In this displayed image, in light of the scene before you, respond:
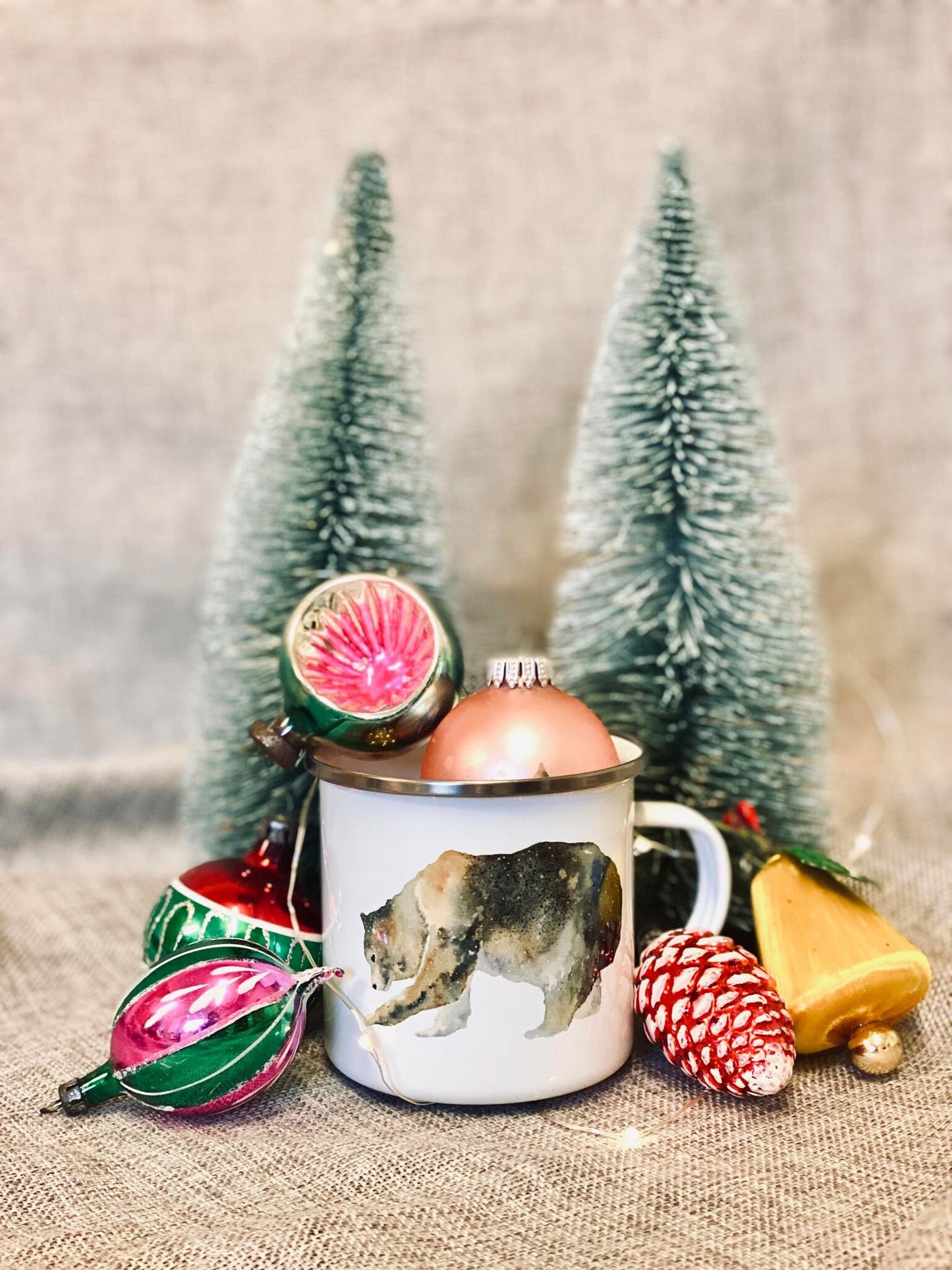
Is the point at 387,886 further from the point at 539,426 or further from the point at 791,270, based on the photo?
the point at 791,270

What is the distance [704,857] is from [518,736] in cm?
17

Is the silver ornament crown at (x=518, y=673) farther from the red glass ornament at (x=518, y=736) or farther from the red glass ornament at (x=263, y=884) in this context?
the red glass ornament at (x=263, y=884)

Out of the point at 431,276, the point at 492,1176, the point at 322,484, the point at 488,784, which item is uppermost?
the point at 431,276

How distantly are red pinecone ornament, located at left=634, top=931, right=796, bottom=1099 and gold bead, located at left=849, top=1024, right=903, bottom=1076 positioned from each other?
49 millimetres

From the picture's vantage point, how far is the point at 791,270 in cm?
106

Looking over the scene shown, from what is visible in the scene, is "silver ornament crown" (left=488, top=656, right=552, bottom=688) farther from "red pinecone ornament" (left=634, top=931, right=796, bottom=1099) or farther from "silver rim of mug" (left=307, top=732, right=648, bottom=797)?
"red pinecone ornament" (left=634, top=931, right=796, bottom=1099)

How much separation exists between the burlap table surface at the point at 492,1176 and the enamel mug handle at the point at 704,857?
8 cm

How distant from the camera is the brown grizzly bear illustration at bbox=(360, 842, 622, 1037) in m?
0.55

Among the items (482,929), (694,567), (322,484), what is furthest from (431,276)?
(482,929)

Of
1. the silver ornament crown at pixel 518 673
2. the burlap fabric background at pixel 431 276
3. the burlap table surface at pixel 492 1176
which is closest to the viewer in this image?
the burlap table surface at pixel 492 1176

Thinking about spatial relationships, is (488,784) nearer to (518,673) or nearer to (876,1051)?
(518,673)

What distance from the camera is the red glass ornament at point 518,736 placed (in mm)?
559

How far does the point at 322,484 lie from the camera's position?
80cm

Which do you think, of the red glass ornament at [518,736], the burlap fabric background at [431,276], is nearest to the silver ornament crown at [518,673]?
the red glass ornament at [518,736]
